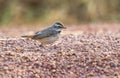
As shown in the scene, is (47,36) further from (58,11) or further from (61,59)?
(58,11)

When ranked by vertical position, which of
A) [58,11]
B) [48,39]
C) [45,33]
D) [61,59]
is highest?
[58,11]

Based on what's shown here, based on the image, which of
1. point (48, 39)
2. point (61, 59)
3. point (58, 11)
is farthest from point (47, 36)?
point (58, 11)

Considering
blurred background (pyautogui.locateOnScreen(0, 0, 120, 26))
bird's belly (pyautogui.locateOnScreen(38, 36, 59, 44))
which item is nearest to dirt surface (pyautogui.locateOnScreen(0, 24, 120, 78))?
bird's belly (pyautogui.locateOnScreen(38, 36, 59, 44))

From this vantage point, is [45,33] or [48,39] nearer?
[48,39]

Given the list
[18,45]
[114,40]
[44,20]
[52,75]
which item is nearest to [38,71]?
[52,75]

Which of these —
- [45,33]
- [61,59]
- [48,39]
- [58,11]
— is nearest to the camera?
[61,59]

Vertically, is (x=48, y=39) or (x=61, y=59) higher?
(x=48, y=39)

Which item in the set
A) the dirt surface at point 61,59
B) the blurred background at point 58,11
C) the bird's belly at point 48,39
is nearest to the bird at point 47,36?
the bird's belly at point 48,39
